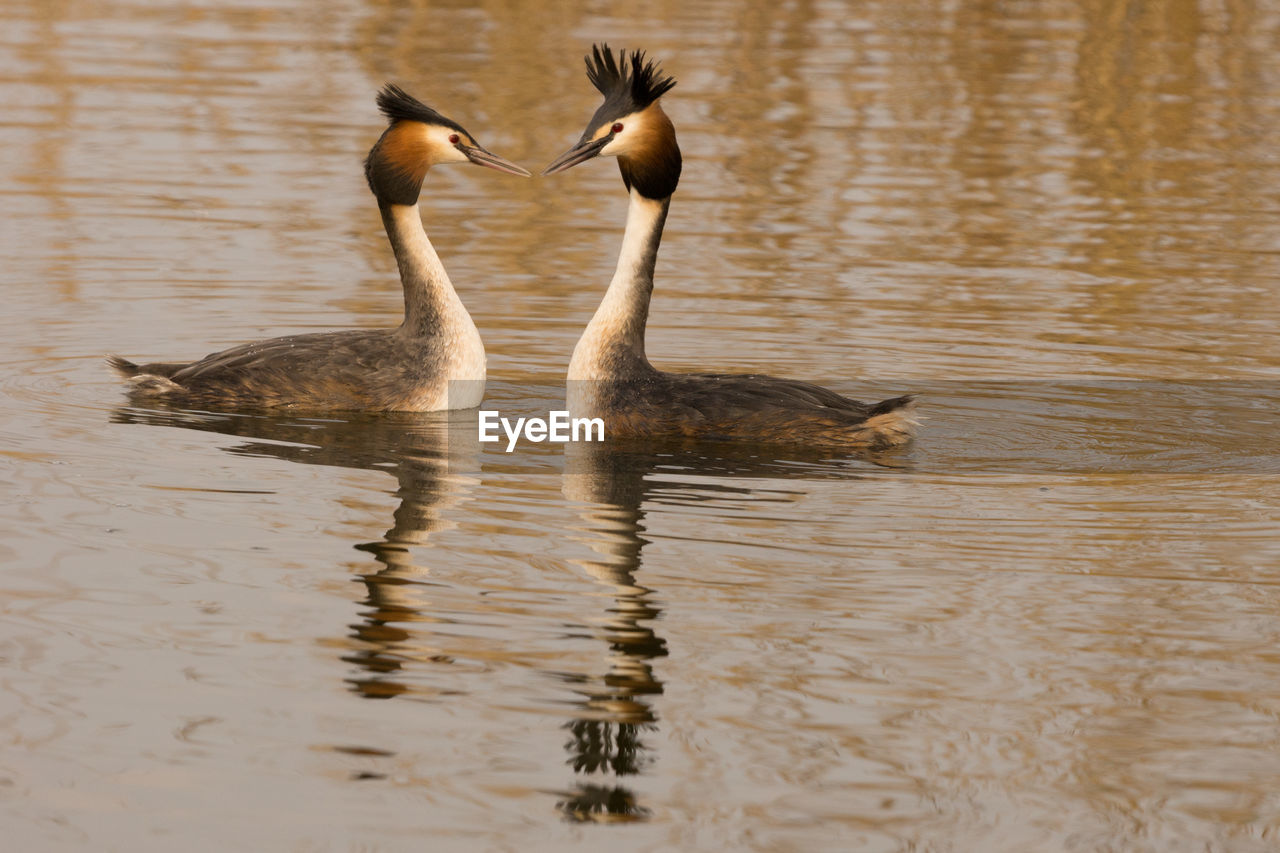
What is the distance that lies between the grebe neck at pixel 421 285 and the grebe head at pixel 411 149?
0.37 ft

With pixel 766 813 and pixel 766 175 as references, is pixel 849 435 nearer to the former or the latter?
pixel 766 813

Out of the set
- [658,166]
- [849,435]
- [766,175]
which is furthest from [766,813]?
[766,175]

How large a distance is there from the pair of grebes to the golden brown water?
23 centimetres

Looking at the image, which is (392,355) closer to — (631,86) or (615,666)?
(631,86)

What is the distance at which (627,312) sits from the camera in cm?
963

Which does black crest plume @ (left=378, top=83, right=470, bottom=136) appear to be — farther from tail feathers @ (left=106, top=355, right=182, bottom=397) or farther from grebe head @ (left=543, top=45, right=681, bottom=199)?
tail feathers @ (left=106, top=355, right=182, bottom=397)

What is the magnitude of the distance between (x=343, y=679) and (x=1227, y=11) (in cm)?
2744

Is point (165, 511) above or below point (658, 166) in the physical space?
below

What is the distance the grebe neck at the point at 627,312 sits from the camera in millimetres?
9516

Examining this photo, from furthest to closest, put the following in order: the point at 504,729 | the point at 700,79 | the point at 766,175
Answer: the point at 700,79 → the point at 766,175 → the point at 504,729

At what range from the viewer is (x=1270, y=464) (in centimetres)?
898

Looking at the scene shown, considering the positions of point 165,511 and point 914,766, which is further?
point 165,511

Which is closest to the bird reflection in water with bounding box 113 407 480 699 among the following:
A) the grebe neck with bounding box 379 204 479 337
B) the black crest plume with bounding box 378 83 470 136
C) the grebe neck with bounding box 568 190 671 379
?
the grebe neck with bounding box 379 204 479 337

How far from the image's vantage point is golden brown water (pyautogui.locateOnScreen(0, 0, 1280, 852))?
5262 mm
